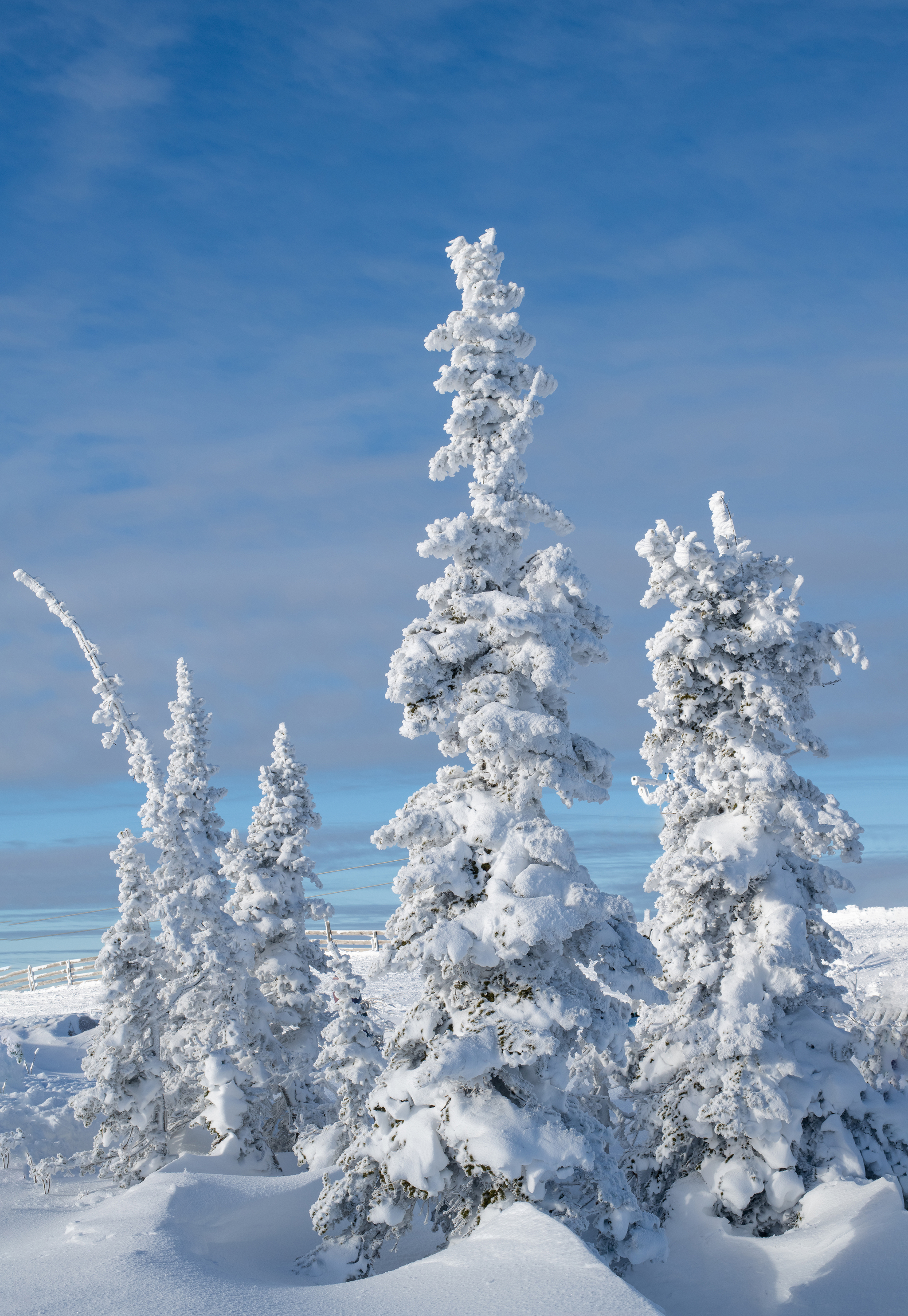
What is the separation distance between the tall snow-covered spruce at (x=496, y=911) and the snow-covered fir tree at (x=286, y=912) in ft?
33.3

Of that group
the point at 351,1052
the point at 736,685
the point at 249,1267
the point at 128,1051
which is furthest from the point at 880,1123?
the point at 128,1051

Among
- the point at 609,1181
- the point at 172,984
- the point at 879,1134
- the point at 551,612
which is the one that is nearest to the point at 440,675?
the point at 551,612

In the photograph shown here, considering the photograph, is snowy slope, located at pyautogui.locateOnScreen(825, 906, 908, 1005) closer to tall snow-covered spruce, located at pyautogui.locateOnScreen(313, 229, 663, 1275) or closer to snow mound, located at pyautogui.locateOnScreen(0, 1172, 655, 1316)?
tall snow-covered spruce, located at pyautogui.locateOnScreen(313, 229, 663, 1275)

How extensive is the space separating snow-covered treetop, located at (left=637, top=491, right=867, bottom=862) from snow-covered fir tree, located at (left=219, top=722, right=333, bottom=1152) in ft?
30.9

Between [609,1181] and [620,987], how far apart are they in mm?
2247

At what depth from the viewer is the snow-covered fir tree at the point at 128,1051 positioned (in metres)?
20.8

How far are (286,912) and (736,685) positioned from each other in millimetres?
12187

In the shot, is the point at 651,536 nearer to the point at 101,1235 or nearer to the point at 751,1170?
the point at 751,1170

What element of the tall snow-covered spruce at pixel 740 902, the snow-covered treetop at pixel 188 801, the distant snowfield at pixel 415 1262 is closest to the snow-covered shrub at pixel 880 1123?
the tall snow-covered spruce at pixel 740 902

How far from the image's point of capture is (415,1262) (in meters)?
10.4

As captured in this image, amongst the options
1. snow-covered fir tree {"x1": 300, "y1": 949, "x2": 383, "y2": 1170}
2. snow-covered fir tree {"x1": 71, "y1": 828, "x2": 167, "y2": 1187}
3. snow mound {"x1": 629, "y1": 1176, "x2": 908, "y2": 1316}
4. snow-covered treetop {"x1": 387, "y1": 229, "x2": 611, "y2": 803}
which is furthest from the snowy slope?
snow-covered fir tree {"x1": 71, "y1": 828, "x2": 167, "y2": 1187}

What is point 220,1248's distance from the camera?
1268cm

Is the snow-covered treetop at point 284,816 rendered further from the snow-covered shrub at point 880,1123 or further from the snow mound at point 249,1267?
the snow-covered shrub at point 880,1123

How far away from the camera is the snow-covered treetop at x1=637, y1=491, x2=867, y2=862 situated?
1574cm
